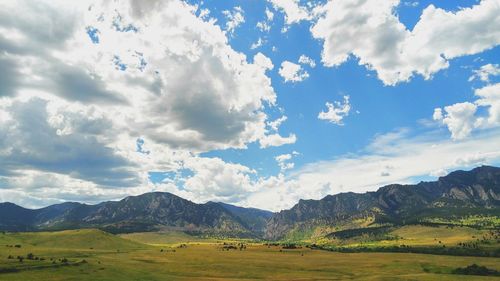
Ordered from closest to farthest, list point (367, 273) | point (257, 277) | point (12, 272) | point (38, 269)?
1. point (12, 272)
2. point (38, 269)
3. point (257, 277)
4. point (367, 273)

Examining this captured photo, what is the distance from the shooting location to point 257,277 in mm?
175750

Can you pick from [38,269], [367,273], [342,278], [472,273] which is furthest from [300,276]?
[38,269]

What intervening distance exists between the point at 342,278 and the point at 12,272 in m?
123

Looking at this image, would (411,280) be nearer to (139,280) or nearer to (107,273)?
(139,280)

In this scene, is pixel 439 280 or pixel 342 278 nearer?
pixel 439 280

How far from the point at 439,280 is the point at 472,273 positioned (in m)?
35.4

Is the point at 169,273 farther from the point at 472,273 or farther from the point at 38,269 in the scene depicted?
the point at 472,273

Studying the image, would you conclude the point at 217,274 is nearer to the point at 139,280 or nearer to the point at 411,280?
the point at 139,280

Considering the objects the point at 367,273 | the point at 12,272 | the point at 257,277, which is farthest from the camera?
the point at 367,273

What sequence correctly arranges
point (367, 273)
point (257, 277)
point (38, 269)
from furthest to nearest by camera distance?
point (367, 273)
point (257, 277)
point (38, 269)

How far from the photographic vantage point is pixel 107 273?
16438cm

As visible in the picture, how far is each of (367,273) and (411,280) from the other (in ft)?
112

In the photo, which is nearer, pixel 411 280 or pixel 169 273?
pixel 411 280

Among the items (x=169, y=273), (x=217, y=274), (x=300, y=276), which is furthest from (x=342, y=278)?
(x=169, y=273)
